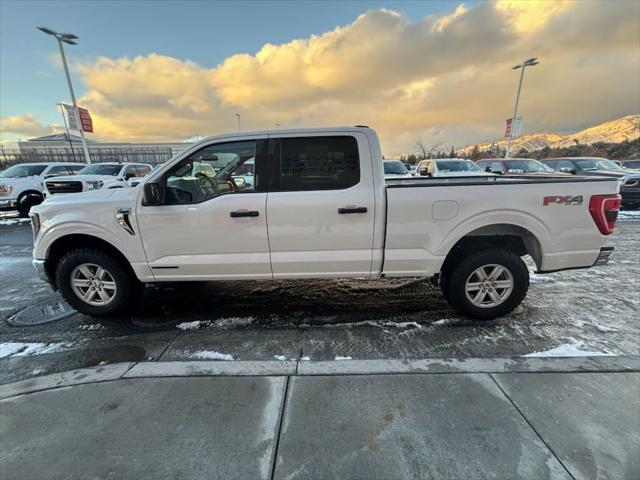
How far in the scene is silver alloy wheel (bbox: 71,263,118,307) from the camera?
11.8ft

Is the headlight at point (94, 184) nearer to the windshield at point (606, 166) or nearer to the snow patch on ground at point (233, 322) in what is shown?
the snow patch on ground at point (233, 322)

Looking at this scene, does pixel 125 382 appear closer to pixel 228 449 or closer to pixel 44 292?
pixel 228 449

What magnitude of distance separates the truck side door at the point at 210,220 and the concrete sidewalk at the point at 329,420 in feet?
3.27

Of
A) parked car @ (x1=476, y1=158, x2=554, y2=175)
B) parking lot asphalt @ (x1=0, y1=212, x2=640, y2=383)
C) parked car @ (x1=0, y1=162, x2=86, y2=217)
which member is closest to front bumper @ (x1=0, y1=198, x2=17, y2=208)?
parked car @ (x1=0, y1=162, x2=86, y2=217)

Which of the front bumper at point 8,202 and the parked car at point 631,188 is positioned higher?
the front bumper at point 8,202

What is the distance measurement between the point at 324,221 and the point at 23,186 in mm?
13019

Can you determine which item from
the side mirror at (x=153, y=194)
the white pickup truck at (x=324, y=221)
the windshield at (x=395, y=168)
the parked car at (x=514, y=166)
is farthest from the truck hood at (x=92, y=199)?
the parked car at (x=514, y=166)

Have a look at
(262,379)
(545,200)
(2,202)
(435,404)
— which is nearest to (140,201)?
(262,379)

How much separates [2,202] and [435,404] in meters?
14.3

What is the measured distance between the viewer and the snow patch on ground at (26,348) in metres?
3.14

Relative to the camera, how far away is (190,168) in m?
3.41

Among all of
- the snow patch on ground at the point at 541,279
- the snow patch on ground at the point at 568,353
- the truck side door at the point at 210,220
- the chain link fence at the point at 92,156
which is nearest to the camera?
the snow patch on ground at the point at 568,353

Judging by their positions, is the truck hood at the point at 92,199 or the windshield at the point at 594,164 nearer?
the truck hood at the point at 92,199

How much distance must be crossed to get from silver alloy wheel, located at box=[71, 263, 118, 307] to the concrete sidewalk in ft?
3.46
